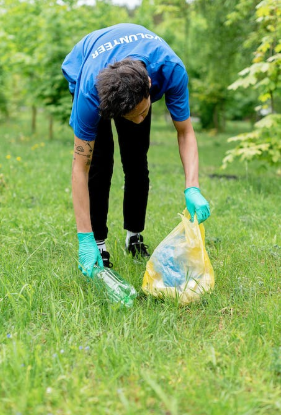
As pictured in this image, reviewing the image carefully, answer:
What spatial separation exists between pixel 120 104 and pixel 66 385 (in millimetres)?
1094

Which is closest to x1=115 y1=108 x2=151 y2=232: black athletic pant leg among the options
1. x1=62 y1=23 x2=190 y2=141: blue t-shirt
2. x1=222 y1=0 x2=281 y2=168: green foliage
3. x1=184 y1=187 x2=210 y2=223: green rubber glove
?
x1=62 y1=23 x2=190 y2=141: blue t-shirt

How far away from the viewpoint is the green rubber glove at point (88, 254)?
237 cm

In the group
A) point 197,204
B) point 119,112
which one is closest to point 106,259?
point 197,204

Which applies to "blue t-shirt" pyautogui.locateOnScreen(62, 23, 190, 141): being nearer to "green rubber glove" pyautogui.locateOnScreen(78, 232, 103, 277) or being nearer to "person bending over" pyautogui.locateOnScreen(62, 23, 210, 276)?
"person bending over" pyautogui.locateOnScreen(62, 23, 210, 276)

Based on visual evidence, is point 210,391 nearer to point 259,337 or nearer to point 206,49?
point 259,337

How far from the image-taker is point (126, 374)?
1694 mm

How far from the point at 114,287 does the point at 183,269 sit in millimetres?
357

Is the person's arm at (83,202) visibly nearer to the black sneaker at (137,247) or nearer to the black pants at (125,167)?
the black pants at (125,167)

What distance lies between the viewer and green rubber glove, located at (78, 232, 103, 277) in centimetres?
237

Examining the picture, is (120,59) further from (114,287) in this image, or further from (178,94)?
(114,287)

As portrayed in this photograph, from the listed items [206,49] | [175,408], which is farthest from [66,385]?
[206,49]

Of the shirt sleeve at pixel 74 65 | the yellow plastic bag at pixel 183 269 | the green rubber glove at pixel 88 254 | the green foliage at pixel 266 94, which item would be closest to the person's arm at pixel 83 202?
the green rubber glove at pixel 88 254

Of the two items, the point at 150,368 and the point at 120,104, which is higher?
the point at 120,104

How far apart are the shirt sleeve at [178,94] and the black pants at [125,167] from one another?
313mm
